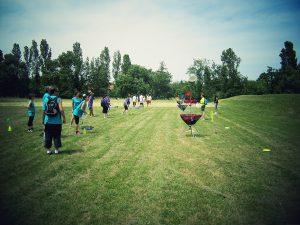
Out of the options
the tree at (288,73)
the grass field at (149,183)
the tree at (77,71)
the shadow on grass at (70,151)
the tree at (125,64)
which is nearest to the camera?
the grass field at (149,183)

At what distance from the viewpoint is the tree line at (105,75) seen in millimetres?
79625

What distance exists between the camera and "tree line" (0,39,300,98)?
261ft

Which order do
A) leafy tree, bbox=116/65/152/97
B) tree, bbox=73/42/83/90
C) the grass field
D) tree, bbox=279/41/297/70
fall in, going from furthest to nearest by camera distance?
1. leafy tree, bbox=116/65/152/97
2. tree, bbox=73/42/83/90
3. tree, bbox=279/41/297/70
4. the grass field

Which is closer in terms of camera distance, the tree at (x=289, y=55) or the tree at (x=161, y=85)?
the tree at (x=289, y=55)

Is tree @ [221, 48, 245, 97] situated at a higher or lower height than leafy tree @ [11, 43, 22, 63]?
lower

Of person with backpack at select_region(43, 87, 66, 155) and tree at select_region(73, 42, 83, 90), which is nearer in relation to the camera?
person with backpack at select_region(43, 87, 66, 155)

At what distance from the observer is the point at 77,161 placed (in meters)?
8.00

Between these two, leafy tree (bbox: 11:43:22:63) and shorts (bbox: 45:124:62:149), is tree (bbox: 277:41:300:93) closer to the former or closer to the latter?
shorts (bbox: 45:124:62:149)

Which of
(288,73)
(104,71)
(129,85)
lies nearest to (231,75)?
(288,73)

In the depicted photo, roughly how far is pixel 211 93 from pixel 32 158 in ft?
257

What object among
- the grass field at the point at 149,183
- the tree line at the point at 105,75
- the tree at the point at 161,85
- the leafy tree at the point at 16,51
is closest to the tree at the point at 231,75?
the tree line at the point at 105,75

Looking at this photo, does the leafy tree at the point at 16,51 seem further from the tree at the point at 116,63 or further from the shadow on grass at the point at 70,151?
the shadow on grass at the point at 70,151

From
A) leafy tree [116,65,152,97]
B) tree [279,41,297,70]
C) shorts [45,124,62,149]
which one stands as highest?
tree [279,41,297,70]

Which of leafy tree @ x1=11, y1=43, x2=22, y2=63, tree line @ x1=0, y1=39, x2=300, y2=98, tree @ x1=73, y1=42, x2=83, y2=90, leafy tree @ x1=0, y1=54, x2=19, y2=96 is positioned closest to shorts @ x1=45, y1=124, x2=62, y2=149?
tree line @ x1=0, y1=39, x2=300, y2=98
